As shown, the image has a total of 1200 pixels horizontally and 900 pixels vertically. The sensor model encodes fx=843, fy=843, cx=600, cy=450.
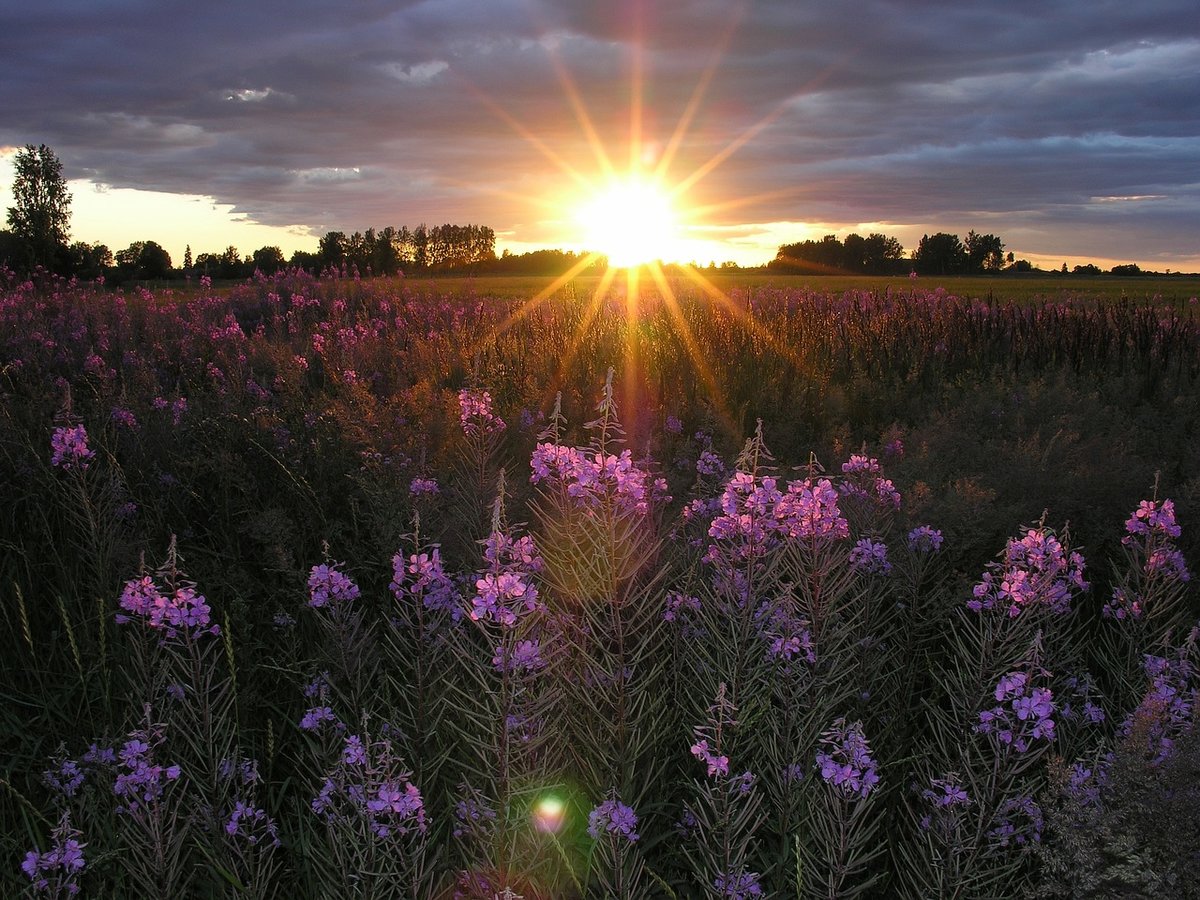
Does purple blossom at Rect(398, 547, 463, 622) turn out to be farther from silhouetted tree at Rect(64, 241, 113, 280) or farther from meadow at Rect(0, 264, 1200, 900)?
silhouetted tree at Rect(64, 241, 113, 280)

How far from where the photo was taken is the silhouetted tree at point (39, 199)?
2286 inches

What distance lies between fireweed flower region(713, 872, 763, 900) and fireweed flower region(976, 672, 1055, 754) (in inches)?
30.1

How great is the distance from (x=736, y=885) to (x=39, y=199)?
270 ft

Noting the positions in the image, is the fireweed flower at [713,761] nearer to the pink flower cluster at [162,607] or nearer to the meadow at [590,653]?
the meadow at [590,653]

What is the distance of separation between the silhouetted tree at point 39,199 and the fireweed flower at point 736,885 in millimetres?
65195

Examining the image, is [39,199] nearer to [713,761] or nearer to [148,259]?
[148,259]

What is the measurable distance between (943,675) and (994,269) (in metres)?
75.1

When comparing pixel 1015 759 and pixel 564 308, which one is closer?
pixel 1015 759

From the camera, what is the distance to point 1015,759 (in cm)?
242

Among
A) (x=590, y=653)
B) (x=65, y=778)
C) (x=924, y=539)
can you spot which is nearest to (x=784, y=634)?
(x=590, y=653)

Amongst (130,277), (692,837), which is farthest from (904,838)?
(130,277)

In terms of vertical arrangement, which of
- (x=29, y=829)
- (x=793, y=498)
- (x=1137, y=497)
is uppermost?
(x=793, y=498)

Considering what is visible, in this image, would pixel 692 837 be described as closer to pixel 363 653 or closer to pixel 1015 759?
pixel 1015 759

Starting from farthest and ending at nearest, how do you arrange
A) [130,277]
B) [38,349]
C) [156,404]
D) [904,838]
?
[130,277] < [38,349] < [156,404] < [904,838]
